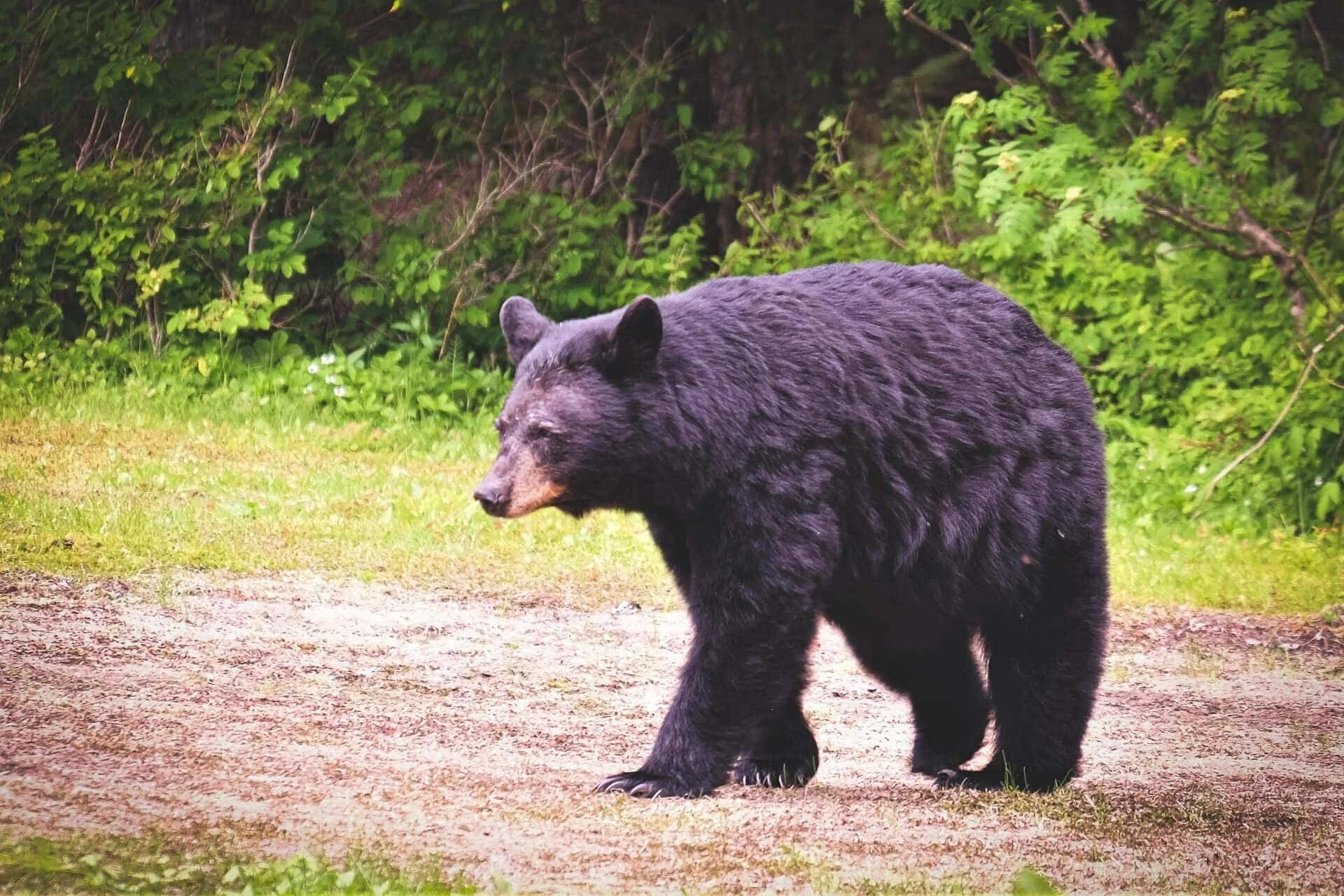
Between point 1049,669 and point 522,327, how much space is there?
2086mm

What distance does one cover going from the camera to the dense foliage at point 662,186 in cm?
1009

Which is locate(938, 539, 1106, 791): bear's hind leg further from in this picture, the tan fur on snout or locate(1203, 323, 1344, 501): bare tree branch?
locate(1203, 323, 1344, 501): bare tree branch

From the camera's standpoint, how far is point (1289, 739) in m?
6.65

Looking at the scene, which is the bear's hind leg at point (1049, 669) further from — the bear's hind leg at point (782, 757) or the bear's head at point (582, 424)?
the bear's head at point (582, 424)

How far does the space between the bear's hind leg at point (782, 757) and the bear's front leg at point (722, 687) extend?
0.46m

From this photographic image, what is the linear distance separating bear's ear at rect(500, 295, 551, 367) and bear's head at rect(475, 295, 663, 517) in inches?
11.7

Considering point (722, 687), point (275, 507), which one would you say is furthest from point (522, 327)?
point (275, 507)

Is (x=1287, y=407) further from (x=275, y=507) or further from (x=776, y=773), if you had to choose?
(x=275, y=507)

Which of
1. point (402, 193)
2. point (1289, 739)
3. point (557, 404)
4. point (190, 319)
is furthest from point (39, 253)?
point (1289, 739)

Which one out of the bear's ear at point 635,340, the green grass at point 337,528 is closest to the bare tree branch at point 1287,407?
the green grass at point 337,528

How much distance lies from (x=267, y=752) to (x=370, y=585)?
2.97 metres

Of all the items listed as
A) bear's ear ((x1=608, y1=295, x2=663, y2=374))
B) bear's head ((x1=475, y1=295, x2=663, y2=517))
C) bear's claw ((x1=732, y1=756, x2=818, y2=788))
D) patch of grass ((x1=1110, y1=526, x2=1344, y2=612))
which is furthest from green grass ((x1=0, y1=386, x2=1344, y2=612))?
bear's ear ((x1=608, y1=295, x2=663, y2=374))

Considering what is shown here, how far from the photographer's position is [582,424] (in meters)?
4.95

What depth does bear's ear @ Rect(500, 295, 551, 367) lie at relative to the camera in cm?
535
